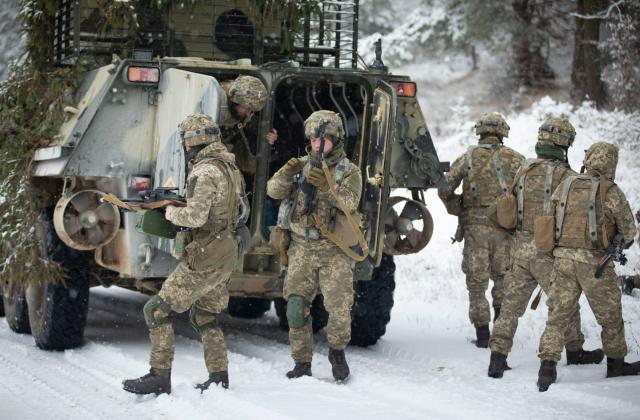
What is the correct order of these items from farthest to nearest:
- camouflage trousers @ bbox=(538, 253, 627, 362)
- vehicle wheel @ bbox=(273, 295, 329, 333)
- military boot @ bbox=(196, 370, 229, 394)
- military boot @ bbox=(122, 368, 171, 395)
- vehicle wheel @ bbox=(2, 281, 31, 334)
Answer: vehicle wheel @ bbox=(273, 295, 329, 333)
vehicle wheel @ bbox=(2, 281, 31, 334)
camouflage trousers @ bbox=(538, 253, 627, 362)
military boot @ bbox=(196, 370, 229, 394)
military boot @ bbox=(122, 368, 171, 395)

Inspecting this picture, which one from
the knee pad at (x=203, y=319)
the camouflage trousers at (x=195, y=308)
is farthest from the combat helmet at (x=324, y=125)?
the knee pad at (x=203, y=319)

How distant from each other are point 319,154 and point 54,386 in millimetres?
2306

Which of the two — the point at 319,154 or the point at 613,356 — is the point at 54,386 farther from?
the point at 613,356

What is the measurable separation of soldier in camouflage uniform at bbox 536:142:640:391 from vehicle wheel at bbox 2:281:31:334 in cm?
450

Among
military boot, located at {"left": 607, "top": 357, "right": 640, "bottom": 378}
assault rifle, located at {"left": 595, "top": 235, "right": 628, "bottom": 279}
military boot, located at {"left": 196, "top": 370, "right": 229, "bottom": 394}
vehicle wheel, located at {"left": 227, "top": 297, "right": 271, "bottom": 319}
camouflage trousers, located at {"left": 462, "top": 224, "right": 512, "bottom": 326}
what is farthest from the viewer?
vehicle wheel, located at {"left": 227, "top": 297, "right": 271, "bottom": 319}

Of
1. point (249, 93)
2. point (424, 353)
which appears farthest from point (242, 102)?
point (424, 353)

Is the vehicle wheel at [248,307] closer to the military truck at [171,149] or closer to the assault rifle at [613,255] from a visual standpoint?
the military truck at [171,149]

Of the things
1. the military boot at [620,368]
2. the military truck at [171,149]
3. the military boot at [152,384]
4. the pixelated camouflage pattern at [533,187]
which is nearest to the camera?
the military boot at [152,384]

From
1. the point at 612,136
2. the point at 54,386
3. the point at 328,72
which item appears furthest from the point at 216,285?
the point at 612,136

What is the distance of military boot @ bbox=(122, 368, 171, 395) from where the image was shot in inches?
251

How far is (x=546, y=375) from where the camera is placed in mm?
7004

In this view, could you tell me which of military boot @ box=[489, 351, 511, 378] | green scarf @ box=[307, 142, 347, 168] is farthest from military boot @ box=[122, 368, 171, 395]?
military boot @ box=[489, 351, 511, 378]

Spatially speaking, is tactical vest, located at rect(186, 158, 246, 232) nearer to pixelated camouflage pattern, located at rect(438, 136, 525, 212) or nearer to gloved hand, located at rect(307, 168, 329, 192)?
gloved hand, located at rect(307, 168, 329, 192)

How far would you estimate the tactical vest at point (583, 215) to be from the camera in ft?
23.0
